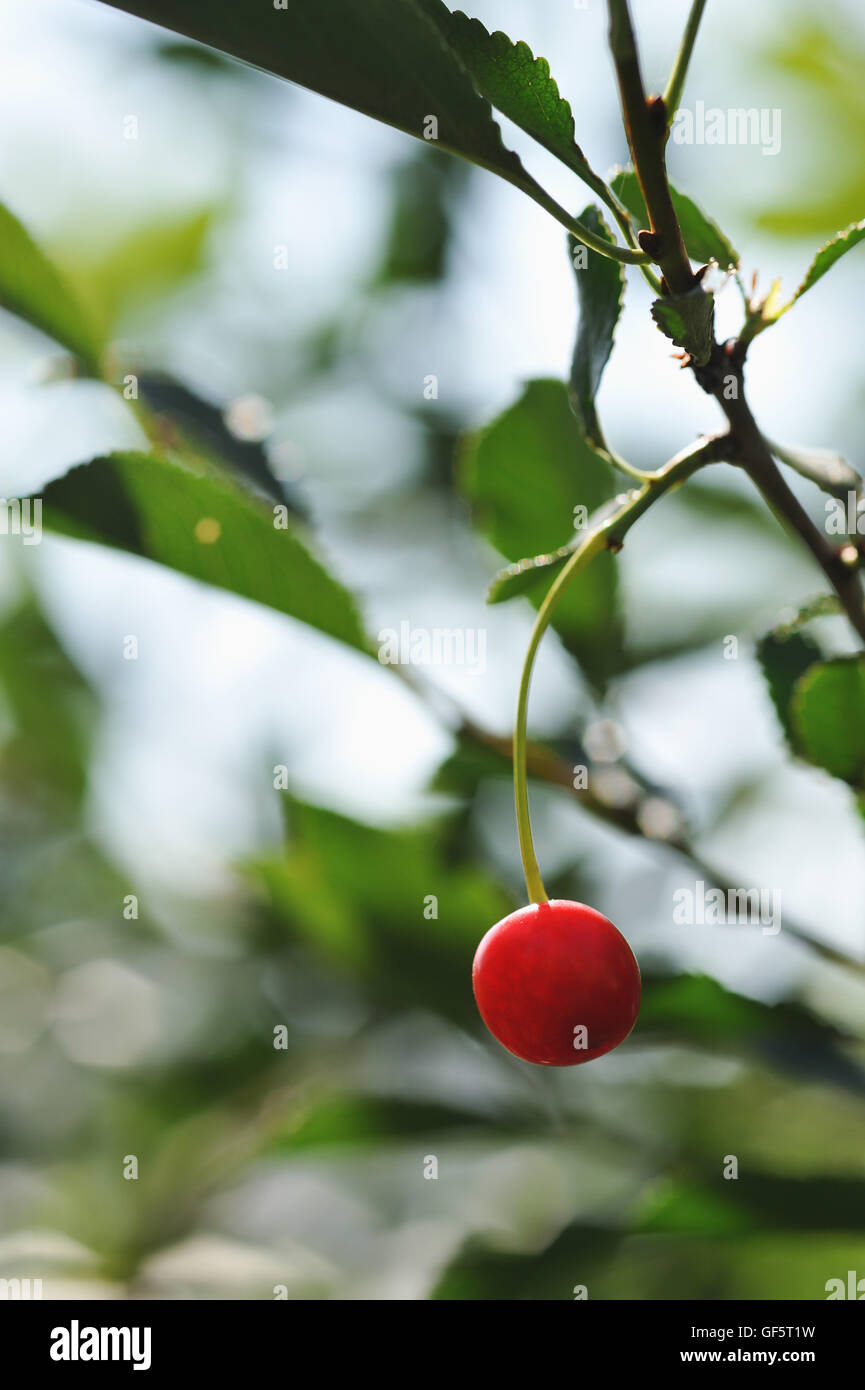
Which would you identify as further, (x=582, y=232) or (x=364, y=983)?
(x=364, y=983)

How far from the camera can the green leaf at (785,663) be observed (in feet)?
3.53

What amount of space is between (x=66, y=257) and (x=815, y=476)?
2232 millimetres

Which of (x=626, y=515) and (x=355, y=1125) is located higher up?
(x=626, y=515)

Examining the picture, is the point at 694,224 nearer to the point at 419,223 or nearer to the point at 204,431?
the point at 204,431

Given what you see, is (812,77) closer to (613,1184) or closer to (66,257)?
(66,257)

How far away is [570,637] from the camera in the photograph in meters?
1.39

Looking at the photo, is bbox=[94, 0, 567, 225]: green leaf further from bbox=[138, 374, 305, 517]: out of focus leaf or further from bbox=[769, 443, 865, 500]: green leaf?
bbox=[138, 374, 305, 517]: out of focus leaf

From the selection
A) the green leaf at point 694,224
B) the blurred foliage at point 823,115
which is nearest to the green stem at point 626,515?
the green leaf at point 694,224

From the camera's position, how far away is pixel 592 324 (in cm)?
74

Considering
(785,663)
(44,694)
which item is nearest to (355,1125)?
(785,663)

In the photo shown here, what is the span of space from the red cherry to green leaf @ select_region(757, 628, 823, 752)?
0.40 meters

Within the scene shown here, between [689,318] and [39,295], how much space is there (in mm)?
735

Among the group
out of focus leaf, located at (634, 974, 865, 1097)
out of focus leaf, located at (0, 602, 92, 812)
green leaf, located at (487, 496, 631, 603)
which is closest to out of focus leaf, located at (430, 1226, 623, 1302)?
out of focus leaf, located at (634, 974, 865, 1097)
